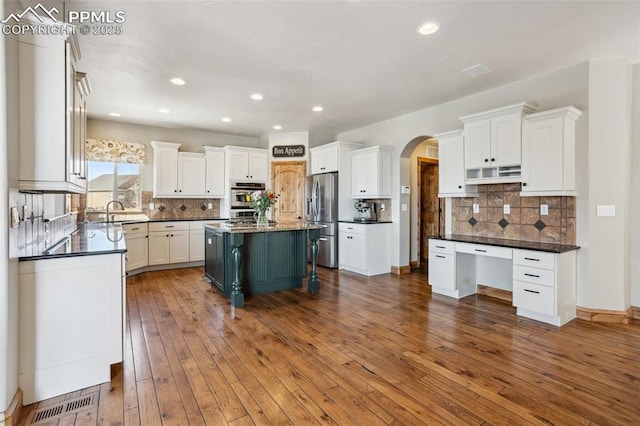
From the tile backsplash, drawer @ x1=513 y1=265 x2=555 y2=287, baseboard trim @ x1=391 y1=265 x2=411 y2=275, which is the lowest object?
baseboard trim @ x1=391 y1=265 x2=411 y2=275

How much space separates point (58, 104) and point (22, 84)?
189mm

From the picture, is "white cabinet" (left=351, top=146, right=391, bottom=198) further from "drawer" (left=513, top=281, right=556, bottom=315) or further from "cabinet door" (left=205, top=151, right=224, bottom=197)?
"cabinet door" (left=205, top=151, right=224, bottom=197)

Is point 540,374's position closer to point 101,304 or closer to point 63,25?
point 101,304

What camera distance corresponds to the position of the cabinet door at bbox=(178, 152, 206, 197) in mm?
6305

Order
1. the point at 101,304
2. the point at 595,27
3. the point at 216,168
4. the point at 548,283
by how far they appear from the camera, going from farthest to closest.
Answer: the point at 216,168
the point at 548,283
the point at 595,27
the point at 101,304

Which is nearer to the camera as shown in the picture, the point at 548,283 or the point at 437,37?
the point at 437,37

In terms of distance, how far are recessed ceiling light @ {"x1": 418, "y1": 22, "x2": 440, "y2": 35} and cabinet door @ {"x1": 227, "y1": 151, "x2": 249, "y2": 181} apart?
4.53m

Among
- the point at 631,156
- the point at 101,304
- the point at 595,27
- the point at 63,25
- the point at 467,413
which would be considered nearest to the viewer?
the point at 467,413

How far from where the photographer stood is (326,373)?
2352mm

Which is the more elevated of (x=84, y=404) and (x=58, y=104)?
(x=58, y=104)

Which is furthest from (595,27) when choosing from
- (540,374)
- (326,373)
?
(326,373)

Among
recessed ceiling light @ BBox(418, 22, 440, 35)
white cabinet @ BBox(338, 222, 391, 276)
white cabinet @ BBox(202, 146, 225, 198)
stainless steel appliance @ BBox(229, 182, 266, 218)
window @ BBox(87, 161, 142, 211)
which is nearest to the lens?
recessed ceiling light @ BBox(418, 22, 440, 35)

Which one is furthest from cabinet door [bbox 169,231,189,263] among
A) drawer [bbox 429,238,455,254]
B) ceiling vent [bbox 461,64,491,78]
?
ceiling vent [bbox 461,64,491,78]

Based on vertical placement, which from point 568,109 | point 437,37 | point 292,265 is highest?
point 437,37
